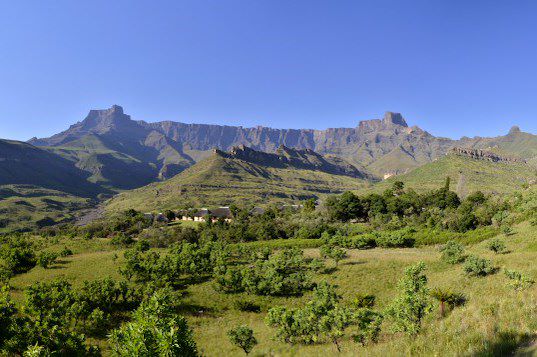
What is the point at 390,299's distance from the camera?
106 feet

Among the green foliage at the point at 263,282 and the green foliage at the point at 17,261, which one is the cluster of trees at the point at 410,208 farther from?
the green foliage at the point at 17,261

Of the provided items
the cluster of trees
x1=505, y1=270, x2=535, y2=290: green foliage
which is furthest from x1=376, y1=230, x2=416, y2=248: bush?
x1=505, y1=270, x2=535, y2=290: green foliage

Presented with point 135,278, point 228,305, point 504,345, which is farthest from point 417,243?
point 504,345

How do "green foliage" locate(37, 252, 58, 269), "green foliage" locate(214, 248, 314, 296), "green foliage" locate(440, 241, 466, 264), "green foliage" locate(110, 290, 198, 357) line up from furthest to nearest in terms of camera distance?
"green foliage" locate(37, 252, 58, 269) < "green foliage" locate(214, 248, 314, 296) < "green foliage" locate(440, 241, 466, 264) < "green foliage" locate(110, 290, 198, 357)

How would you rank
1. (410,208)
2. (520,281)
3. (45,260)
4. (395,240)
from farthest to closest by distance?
(410,208) < (395,240) < (45,260) < (520,281)

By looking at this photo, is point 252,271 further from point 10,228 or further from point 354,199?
point 10,228

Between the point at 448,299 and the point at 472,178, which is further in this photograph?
the point at 472,178

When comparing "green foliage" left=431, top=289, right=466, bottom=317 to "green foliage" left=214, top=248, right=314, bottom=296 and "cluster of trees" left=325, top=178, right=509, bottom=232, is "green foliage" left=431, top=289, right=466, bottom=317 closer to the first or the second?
"green foliage" left=214, top=248, right=314, bottom=296

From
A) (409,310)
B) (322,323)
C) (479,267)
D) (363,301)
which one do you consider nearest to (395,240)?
(479,267)

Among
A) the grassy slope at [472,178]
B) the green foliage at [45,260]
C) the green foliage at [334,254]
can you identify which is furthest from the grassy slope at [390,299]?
the grassy slope at [472,178]

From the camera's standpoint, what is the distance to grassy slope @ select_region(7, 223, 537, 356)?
10.1m

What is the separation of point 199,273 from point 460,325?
3877 centimetres

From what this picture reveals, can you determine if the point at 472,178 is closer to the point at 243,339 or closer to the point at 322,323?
the point at 322,323

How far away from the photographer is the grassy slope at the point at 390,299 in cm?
1013
